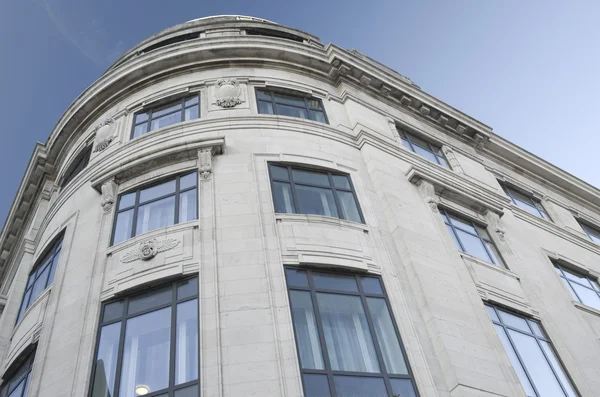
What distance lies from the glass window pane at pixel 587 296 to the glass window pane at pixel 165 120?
1549cm

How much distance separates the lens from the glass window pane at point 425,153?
74.7 feet

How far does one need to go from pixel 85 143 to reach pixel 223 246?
9.80m

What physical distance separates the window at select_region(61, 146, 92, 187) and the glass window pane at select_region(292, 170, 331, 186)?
856 cm

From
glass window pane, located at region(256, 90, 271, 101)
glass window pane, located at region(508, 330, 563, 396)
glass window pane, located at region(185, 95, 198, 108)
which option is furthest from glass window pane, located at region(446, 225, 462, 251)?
glass window pane, located at region(185, 95, 198, 108)

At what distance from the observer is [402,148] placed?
21031 mm

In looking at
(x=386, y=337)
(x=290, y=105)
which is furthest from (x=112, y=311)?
(x=290, y=105)

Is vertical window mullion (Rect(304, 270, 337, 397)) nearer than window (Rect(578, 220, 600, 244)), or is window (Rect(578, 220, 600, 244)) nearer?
vertical window mullion (Rect(304, 270, 337, 397))

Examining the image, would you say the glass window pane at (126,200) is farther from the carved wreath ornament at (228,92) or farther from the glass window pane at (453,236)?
the glass window pane at (453,236)

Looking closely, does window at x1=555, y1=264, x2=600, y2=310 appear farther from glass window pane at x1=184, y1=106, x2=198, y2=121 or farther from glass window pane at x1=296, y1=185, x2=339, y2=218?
glass window pane at x1=184, y1=106, x2=198, y2=121

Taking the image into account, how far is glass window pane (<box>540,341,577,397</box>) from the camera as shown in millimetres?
16078

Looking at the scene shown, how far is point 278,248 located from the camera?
15039 millimetres

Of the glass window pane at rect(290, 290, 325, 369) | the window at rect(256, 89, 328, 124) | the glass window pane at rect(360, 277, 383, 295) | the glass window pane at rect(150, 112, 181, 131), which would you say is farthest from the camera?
the window at rect(256, 89, 328, 124)

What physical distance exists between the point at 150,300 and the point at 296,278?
11.8 ft

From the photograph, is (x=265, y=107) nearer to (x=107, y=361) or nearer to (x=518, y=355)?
(x=107, y=361)
